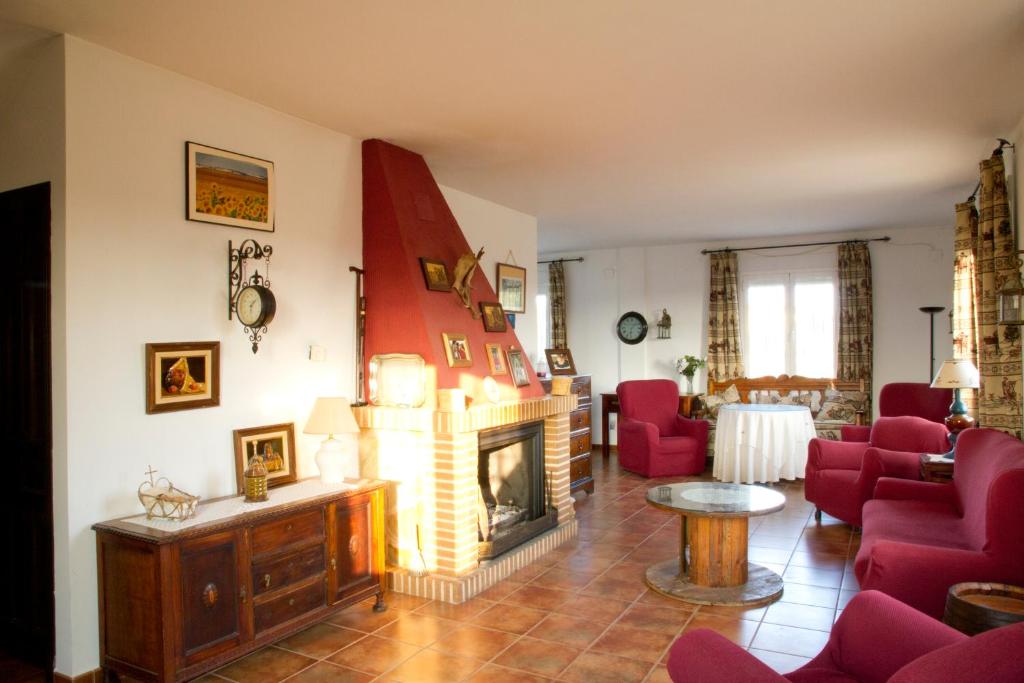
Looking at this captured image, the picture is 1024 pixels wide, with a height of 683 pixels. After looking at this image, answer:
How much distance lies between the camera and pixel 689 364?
352 inches

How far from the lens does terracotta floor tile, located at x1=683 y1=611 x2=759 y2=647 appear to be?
354 cm

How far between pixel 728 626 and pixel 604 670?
85 centimetres

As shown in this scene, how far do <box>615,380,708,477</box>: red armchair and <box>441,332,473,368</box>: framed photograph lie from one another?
3606 millimetres

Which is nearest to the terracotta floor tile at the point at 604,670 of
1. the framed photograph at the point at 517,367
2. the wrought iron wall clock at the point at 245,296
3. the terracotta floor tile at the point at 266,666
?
the terracotta floor tile at the point at 266,666

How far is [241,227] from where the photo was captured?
3729 millimetres

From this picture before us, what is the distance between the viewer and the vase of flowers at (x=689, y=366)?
8.93 m

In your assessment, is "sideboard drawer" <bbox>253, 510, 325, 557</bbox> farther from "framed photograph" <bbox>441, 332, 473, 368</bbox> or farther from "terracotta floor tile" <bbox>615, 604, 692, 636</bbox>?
"terracotta floor tile" <bbox>615, 604, 692, 636</bbox>

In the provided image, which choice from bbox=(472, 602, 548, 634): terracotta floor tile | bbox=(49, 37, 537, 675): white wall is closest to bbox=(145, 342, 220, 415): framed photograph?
bbox=(49, 37, 537, 675): white wall

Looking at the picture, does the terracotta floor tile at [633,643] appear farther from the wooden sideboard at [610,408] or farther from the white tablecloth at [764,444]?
the wooden sideboard at [610,408]

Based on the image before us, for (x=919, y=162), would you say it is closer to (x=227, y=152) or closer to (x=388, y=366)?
(x=388, y=366)

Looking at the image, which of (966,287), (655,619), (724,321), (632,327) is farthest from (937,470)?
(632,327)

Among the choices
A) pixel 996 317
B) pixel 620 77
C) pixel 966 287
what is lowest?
pixel 996 317

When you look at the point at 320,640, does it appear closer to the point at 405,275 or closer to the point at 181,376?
the point at 181,376

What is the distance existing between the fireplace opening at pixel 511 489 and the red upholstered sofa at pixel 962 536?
2.06 metres
